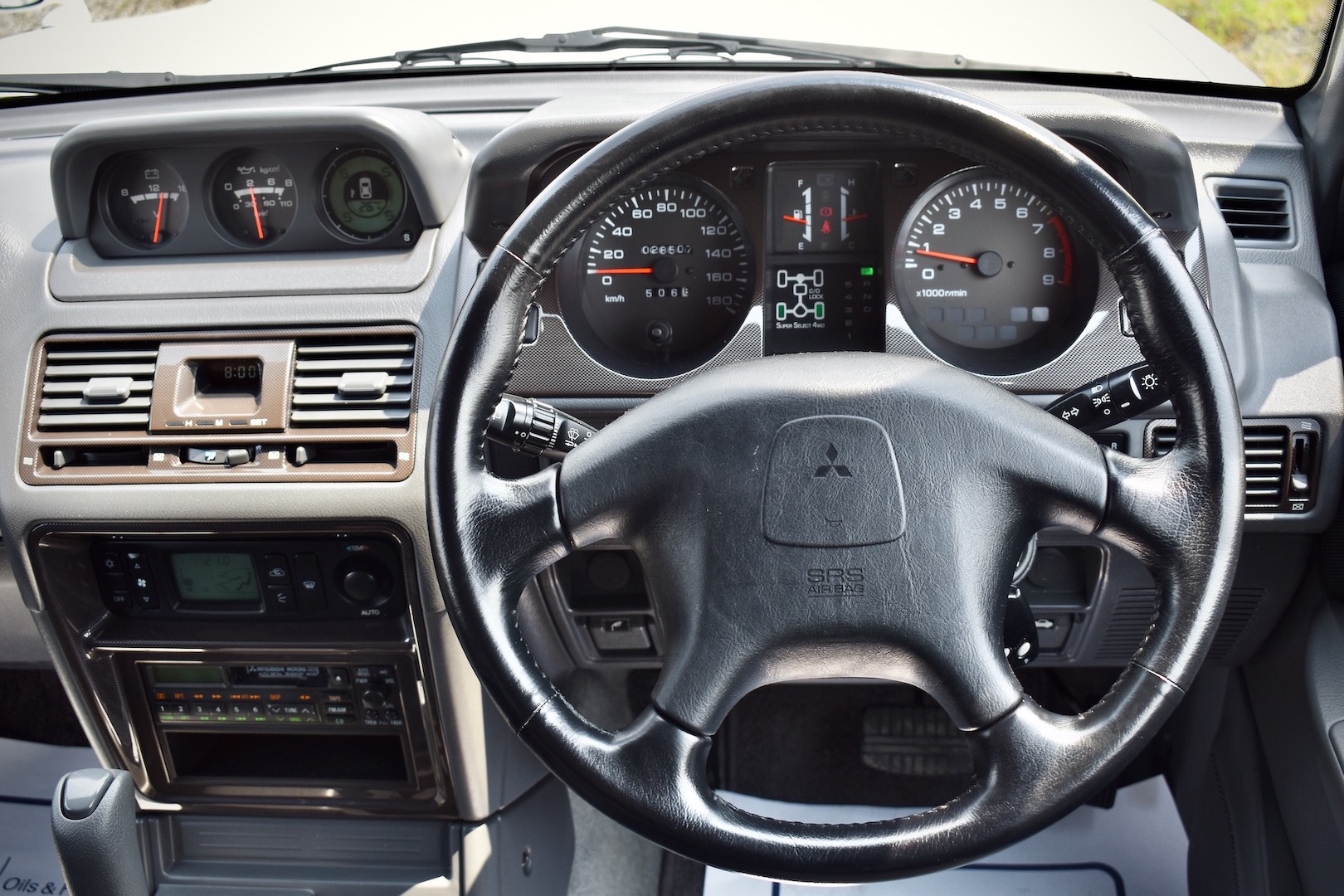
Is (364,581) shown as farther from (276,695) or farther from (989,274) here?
(989,274)

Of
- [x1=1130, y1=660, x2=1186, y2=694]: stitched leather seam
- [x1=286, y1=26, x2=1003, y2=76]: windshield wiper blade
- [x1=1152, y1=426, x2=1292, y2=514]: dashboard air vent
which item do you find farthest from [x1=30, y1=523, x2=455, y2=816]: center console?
[x1=1152, y1=426, x2=1292, y2=514]: dashboard air vent

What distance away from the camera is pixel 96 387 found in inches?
63.9

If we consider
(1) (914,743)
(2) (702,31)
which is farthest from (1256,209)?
(1) (914,743)

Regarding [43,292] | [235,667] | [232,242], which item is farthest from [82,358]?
[235,667]

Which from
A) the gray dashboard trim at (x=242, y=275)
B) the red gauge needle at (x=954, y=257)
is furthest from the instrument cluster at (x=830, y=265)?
the gray dashboard trim at (x=242, y=275)

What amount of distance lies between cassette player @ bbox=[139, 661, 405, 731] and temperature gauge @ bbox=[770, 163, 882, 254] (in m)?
0.92

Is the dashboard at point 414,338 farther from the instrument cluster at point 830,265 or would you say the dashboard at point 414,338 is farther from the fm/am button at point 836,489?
the fm/am button at point 836,489

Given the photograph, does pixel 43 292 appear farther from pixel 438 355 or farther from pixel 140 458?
pixel 438 355

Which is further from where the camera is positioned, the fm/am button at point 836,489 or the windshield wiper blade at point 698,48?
the windshield wiper blade at point 698,48

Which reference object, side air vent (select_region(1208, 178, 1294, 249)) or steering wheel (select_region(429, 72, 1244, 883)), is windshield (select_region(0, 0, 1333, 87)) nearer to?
side air vent (select_region(1208, 178, 1294, 249))

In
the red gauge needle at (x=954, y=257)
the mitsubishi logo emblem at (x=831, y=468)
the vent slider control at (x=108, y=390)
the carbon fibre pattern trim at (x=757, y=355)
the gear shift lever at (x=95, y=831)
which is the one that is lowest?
the gear shift lever at (x=95, y=831)

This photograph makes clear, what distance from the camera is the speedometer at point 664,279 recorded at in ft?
5.33

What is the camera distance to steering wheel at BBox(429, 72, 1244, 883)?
3.18ft

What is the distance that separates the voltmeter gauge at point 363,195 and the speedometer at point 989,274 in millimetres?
790
